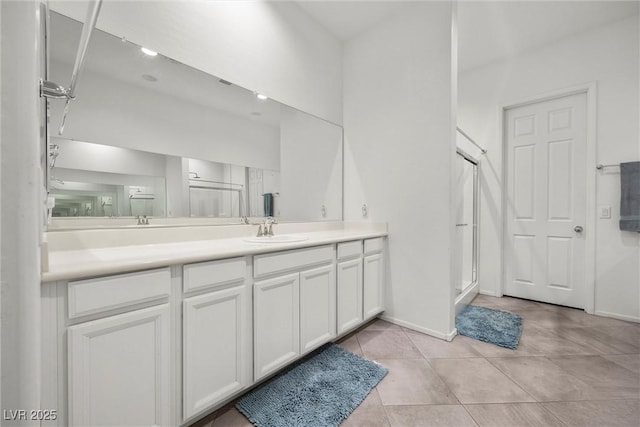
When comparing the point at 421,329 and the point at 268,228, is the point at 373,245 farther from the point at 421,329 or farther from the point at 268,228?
the point at 268,228

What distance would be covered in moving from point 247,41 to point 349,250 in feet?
5.49

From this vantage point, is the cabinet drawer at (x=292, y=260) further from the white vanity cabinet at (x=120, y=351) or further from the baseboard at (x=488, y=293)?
the baseboard at (x=488, y=293)

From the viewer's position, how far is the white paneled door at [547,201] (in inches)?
103

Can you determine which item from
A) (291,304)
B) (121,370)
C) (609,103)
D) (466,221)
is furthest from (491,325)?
(121,370)

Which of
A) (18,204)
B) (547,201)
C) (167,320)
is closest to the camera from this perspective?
(18,204)

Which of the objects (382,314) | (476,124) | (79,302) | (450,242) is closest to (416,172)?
(450,242)

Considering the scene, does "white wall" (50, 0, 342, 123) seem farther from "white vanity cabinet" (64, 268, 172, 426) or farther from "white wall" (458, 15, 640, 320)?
"white wall" (458, 15, 640, 320)

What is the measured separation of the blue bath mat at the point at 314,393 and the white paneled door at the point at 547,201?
7.73ft

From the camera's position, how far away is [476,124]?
3.15 metres

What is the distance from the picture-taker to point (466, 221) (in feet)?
8.75

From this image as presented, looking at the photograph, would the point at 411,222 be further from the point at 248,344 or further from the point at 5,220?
the point at 5,220

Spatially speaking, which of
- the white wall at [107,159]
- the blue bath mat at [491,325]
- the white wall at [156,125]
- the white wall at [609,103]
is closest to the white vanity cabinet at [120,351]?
the white wall at [107,159]

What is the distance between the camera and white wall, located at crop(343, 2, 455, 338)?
1996 millimetres

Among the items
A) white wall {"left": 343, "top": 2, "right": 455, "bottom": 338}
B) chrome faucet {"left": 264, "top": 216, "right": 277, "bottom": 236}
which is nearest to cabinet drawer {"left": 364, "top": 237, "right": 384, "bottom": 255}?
white wall {"left": 343, "top": 2, "right": 455, "bottom": 338}
